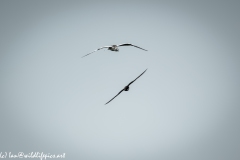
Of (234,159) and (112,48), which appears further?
(234,159)

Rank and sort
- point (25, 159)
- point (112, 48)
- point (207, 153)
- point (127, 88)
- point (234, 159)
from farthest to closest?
point (207, 153) < point (234, 159) < point (25, 159) < point (112, 48) < point (127, 88)

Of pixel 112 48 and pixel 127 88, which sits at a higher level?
pixel 112 48

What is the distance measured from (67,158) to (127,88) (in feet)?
406

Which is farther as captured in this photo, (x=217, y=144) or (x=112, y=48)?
(x=217, y=144)

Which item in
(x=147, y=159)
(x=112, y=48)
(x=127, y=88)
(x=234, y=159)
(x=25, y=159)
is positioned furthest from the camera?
(x=147, y=159)

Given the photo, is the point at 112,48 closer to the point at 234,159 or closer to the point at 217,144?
the point at 234,159

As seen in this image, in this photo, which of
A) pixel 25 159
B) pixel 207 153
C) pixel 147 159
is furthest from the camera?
pixel 147 159

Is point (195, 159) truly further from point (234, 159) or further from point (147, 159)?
point (147, 159)

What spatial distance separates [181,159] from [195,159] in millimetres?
7395

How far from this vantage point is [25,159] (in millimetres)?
127750

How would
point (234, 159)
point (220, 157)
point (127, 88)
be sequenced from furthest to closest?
point (220, 157) → point (234, 159) → point (127, 88)

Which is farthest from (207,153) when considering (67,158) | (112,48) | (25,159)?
(112,48)

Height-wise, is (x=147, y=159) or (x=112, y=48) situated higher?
(x=112, y=48)

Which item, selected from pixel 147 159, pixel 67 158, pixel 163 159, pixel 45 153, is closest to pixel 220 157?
pixel 163 159
